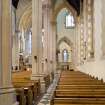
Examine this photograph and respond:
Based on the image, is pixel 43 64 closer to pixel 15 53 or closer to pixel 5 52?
pixel 5 52

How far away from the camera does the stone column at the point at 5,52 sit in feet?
15.6

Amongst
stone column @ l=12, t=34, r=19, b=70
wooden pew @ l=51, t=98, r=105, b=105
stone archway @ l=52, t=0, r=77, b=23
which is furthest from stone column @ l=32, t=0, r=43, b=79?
stone archway @ l=52, t=0, r=77, b=23

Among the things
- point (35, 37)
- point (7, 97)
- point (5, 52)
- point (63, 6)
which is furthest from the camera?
point (63, 6)

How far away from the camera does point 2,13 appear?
4.81m

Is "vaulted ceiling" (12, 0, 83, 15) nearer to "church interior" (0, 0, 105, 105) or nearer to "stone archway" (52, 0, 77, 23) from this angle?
"church interior" (0, 0, 105, 105)

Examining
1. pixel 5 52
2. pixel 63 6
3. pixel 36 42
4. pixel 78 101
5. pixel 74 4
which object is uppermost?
pixel 63 6

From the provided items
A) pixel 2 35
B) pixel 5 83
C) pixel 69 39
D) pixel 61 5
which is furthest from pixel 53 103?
pixel 69 39

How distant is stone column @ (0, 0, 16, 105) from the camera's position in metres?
4.76

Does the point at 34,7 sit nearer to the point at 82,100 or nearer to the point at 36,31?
the point at 36,31

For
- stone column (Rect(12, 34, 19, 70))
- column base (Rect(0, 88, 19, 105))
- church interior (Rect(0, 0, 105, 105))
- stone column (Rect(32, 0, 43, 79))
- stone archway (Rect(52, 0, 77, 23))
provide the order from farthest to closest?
stone archway (Rect(52, 0, 77, 23)) → stone column (Rect(12, 34, 19, 70)) → stone column (Rect(32, 0, 43, 79)) → church interior (Rect(0, 0, 105, 105)) → column base (Rect(0, 88, 19, 105))

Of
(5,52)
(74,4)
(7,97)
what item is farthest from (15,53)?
(7,97)

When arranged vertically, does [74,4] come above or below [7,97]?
above

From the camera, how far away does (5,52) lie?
16.0ft

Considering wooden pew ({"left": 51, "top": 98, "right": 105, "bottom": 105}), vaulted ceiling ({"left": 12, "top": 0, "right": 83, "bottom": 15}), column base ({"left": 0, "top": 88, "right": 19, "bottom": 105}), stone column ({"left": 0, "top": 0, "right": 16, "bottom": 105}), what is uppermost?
vaulted ceiling ({"left": 12, "top": 0, "right": 83, "bottom": 15})
